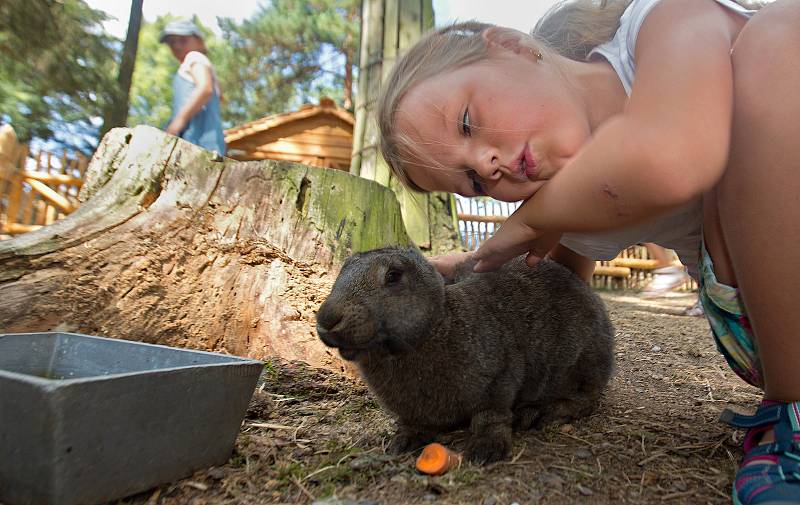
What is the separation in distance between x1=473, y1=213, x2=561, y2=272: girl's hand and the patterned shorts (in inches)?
19.4

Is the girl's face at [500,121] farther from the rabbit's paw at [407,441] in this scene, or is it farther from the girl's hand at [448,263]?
the rabbit's paw at [407,441]

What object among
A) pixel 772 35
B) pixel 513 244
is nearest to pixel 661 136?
pixel 772 35

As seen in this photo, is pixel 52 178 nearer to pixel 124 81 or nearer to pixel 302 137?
pixel 124 81

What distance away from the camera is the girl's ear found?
191 cm

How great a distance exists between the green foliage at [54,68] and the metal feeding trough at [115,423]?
27.5 feet

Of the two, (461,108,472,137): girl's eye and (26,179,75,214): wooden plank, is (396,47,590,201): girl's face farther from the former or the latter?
(26,179,75,214): wooden plank

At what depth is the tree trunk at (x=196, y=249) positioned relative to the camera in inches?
106

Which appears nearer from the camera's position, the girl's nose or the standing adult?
the girl's nose

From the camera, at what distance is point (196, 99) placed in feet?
17.7

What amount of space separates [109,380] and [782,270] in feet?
5.78

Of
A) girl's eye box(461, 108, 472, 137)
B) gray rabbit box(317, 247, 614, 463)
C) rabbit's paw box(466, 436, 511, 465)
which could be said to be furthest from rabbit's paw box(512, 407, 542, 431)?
girl's eye box(461, 108, 472, 137)

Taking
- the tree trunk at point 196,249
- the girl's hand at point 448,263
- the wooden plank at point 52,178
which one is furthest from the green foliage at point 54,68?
the girl's hand at point 448,263

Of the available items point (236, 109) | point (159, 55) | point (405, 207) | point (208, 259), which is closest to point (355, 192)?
point (208, 259)

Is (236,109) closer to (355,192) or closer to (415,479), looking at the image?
(355,192)
